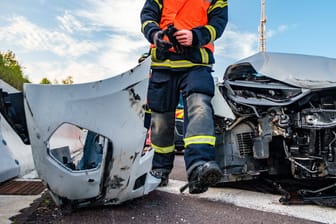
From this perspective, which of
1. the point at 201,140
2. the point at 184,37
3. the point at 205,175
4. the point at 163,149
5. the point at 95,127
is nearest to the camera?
the point at 95,127

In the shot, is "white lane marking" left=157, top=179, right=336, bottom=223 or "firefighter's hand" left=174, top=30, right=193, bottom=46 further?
"white lane marking" left=157, top=179, right=336, bottom=223

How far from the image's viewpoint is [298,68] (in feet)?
10.2

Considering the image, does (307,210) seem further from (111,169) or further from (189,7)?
(189,7)

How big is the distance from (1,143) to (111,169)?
1263 millimetres

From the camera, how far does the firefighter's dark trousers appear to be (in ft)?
7.56

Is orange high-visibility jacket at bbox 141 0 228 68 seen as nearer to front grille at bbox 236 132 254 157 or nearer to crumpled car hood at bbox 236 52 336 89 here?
crumpled car hood at bbox 236 52 336 89

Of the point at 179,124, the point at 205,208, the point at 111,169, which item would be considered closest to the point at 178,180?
the point at 205,208

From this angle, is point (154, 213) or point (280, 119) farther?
point (280, 119)

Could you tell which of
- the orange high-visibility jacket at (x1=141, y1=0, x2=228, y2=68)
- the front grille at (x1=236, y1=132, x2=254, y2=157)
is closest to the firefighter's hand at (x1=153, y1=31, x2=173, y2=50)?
the orange high-visibility jacket at (x1=141, y1=0, x2=228, y2=68)

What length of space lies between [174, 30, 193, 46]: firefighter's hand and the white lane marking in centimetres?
147

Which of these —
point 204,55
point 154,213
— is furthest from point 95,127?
point 204,55

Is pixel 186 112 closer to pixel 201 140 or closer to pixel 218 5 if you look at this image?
pixel 201 140

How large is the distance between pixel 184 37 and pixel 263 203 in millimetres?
1629

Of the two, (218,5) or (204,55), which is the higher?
(218,5)
